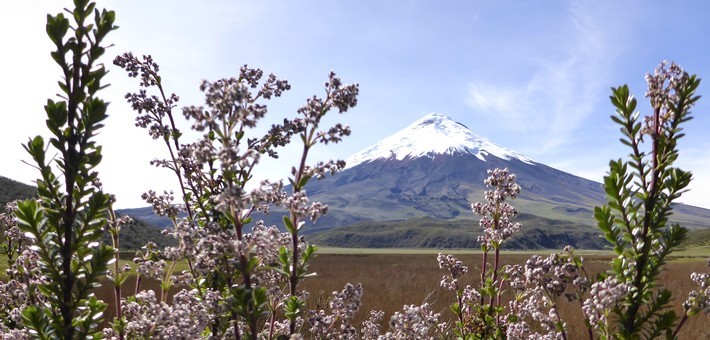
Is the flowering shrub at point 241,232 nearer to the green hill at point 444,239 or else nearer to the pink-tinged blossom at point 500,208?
the pink-tinged blossom at point 500,208

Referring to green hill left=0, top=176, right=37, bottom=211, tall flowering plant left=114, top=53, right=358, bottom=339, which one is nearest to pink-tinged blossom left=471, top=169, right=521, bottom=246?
tall flowering plant left=114, top=53, right=358, bottom=339

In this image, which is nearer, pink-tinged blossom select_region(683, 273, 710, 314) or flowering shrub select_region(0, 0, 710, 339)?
flowering shrub select_region(0, 0, 710, 339)

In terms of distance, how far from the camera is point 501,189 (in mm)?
3768

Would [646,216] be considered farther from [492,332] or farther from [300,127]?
[492,332]

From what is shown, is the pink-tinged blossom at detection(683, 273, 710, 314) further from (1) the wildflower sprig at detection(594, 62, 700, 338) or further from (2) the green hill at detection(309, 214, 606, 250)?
(2) the green hill at detection(309, 214, 606, 250)

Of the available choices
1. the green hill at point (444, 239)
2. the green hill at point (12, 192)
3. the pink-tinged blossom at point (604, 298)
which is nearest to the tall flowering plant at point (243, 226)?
the pink-tinged blossom at point (604, 298)

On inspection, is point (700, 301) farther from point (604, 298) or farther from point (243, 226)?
point (243, 226)

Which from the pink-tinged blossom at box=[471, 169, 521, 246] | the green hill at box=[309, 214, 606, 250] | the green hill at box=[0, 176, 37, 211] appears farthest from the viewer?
the green hill at box=[309, 214, 606, 250]

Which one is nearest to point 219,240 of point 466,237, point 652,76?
point 652,76

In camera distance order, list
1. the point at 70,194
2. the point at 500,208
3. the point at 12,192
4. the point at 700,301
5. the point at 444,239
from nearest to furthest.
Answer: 1. the point at 70,194
2. the point at 700,301
3. the point at 500,208
4. the point at 12,192
5. the point at 444,239

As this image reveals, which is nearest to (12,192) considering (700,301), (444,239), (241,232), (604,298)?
(241,232)

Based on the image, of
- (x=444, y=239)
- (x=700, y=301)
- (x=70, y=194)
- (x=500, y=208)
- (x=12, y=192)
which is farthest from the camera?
(x=444, y=239)

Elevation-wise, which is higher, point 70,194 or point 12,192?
point 12,192

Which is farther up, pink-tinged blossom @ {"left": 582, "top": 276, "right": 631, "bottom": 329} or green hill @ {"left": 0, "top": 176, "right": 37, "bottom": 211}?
green hill @ {"left": 0, "top": 176, "right": 37, "bottom": 211}
